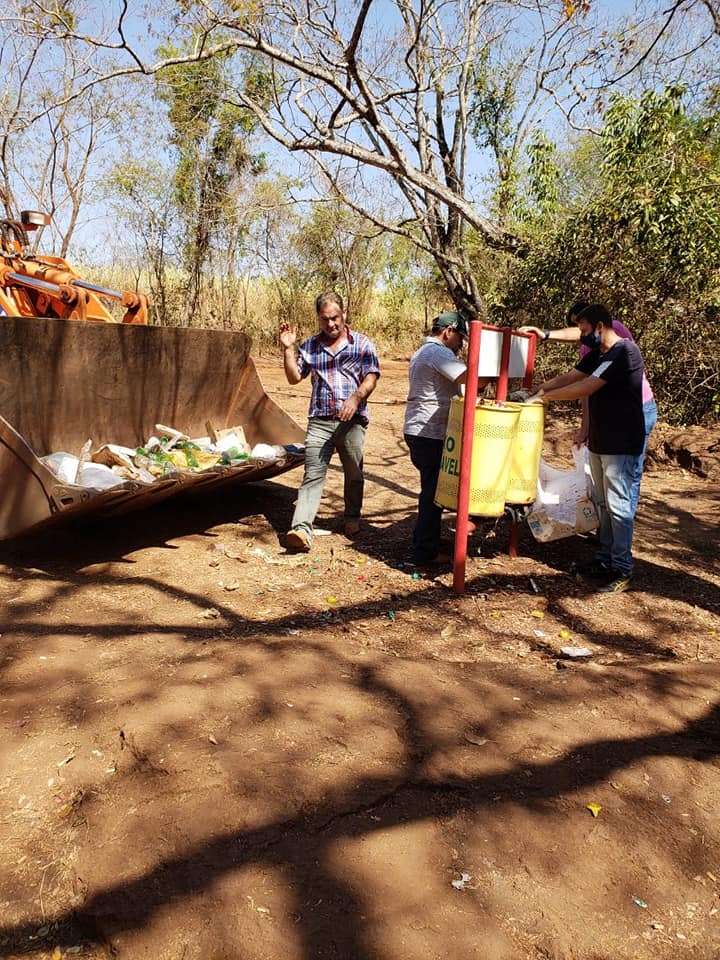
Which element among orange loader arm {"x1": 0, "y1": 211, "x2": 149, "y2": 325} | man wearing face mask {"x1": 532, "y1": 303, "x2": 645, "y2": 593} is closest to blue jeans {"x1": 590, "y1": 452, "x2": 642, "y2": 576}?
man wearing face mask {"x1": 532, "y1": 303, "x2": 645, "y2": 593}

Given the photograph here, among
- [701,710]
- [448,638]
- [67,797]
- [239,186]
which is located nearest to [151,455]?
[448,638]

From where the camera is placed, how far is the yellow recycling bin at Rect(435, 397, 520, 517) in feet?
14.8

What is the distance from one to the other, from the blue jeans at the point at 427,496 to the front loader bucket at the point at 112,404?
116 centimetres

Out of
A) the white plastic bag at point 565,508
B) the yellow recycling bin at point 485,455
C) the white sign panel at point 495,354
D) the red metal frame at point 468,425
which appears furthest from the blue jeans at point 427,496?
the white plastic bag at point 565,508

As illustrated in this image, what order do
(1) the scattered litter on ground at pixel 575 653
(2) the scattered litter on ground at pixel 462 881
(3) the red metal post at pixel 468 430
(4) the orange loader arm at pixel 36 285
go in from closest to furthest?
(2) the scattered litter on ground at pixel 462 881
(1) the scattered litter on ground at pixel 575 653
(3) the red metal post at pixel 468 430
(4) the orange loader arm at pixel 36 285

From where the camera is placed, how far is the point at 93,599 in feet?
14.5

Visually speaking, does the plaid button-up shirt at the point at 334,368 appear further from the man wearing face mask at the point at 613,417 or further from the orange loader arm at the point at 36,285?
the orange loader arm at the point at 36,285

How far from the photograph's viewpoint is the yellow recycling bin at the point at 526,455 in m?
4.82

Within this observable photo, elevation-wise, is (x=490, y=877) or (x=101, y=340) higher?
(x=101, y=340)

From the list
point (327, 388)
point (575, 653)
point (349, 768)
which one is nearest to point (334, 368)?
point (327, 388)

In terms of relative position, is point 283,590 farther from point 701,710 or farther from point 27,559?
point 701,710

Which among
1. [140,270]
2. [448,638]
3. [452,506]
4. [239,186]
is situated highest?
[239,186]

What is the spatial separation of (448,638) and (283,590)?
1188 millimetres

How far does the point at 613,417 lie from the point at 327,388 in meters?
1.99
